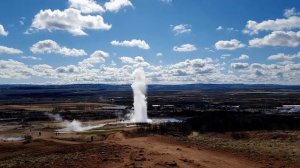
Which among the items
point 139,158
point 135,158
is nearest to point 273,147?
point 139,158

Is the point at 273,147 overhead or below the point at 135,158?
below

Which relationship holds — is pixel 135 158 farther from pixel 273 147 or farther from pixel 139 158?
pixel 273 147

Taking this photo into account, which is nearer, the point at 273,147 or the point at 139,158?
the point at 139,158

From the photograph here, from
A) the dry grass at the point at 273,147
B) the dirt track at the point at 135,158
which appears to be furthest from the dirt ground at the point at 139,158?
the dry grass at the point at 273,147

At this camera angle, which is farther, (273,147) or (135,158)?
(273,147)

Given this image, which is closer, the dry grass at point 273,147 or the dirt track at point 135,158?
the dirt track at point 135,158

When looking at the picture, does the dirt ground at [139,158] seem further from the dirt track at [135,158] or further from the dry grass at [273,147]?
the dry grass at [273,147]

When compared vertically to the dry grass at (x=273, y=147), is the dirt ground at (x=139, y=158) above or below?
above

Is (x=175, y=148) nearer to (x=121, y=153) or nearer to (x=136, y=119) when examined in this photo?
(x=121, y=153)

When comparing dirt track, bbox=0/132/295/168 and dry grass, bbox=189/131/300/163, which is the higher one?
dirt track, bbox=0/132/295/168

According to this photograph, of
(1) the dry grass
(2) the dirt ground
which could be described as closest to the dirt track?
(2) the dirt ground

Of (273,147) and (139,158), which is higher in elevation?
(139,158)

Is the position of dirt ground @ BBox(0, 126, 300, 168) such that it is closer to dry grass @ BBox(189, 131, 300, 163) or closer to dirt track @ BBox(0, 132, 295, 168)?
dirt track @ BBox(0, 132, 295, 168)
